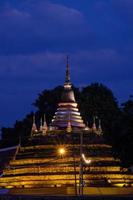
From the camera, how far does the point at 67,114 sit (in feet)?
266

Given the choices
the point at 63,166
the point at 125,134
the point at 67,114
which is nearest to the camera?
the point at 125,134

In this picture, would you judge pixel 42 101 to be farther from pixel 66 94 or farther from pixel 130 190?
pixel 130 190

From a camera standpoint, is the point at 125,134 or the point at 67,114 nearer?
the point at 125,134

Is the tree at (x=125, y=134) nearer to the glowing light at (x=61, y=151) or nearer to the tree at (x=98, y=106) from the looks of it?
the glowing light at (x=61, y=151)

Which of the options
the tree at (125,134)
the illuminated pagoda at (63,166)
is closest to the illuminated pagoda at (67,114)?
the illuminated pagoda at (63,166)

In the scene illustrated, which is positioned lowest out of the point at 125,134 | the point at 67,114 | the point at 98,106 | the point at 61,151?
the point at 125,134

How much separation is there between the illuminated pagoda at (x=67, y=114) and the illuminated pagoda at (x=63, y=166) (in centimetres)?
232

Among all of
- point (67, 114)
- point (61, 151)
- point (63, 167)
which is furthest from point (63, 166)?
point (67, 114)

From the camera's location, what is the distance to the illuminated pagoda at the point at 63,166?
6906 centimetres

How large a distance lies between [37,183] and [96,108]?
34.0m

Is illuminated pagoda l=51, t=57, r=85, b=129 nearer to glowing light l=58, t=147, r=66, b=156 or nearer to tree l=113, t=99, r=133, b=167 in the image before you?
glowing light l=58, t=147, r=66, b=156

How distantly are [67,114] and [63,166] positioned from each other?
10.6 meters

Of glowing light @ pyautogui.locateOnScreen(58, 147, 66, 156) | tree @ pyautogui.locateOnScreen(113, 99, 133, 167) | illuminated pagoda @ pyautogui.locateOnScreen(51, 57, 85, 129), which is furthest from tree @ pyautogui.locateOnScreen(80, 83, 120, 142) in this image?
tree @ pyautogui.locateOnScreen(113, 99, 133, 167)

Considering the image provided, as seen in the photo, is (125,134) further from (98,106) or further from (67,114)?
(98,106)
